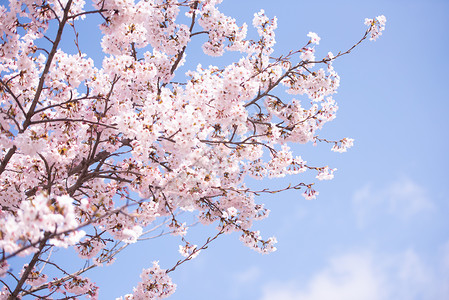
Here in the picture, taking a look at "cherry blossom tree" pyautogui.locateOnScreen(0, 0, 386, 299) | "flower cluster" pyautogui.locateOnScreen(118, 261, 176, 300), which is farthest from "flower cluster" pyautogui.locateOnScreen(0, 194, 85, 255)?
"flower cluster" pyautogui.locateOnScreen(118, 261, 176, 300)

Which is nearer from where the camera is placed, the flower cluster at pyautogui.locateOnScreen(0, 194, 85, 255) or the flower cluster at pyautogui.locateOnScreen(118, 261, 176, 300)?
the flower cluster at pyautogui.locateOnScreen(0, 194, 85, 255)

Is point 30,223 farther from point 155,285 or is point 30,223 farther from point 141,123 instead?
point 155,285

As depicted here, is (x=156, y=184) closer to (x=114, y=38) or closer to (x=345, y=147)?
(x=114, y=38)

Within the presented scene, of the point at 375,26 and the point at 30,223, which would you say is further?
the point at 375,26

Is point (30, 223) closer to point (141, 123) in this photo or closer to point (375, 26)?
point (141, 123)

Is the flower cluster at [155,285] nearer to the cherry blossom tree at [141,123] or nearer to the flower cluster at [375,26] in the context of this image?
the cherry blossom tree at [141,123]

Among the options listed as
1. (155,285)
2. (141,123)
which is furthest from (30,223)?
(155,285)

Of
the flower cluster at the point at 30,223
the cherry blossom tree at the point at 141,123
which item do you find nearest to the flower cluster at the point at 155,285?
the cherry blossom tree at the point at 141,123

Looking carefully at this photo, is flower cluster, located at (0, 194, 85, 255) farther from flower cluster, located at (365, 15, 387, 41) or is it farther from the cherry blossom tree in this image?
flower cluster, located at (365, 15, 387, 41)

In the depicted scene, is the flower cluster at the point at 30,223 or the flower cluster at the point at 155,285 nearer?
the flower cluster at the point at 30,223

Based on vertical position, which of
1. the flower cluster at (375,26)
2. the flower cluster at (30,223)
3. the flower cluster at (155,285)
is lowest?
the flower cluster at (30,223)

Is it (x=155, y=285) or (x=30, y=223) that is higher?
(x=155, y=285)

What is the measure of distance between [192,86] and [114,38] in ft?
5.01

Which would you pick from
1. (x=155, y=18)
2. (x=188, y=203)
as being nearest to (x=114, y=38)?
(x=155, y=18)
